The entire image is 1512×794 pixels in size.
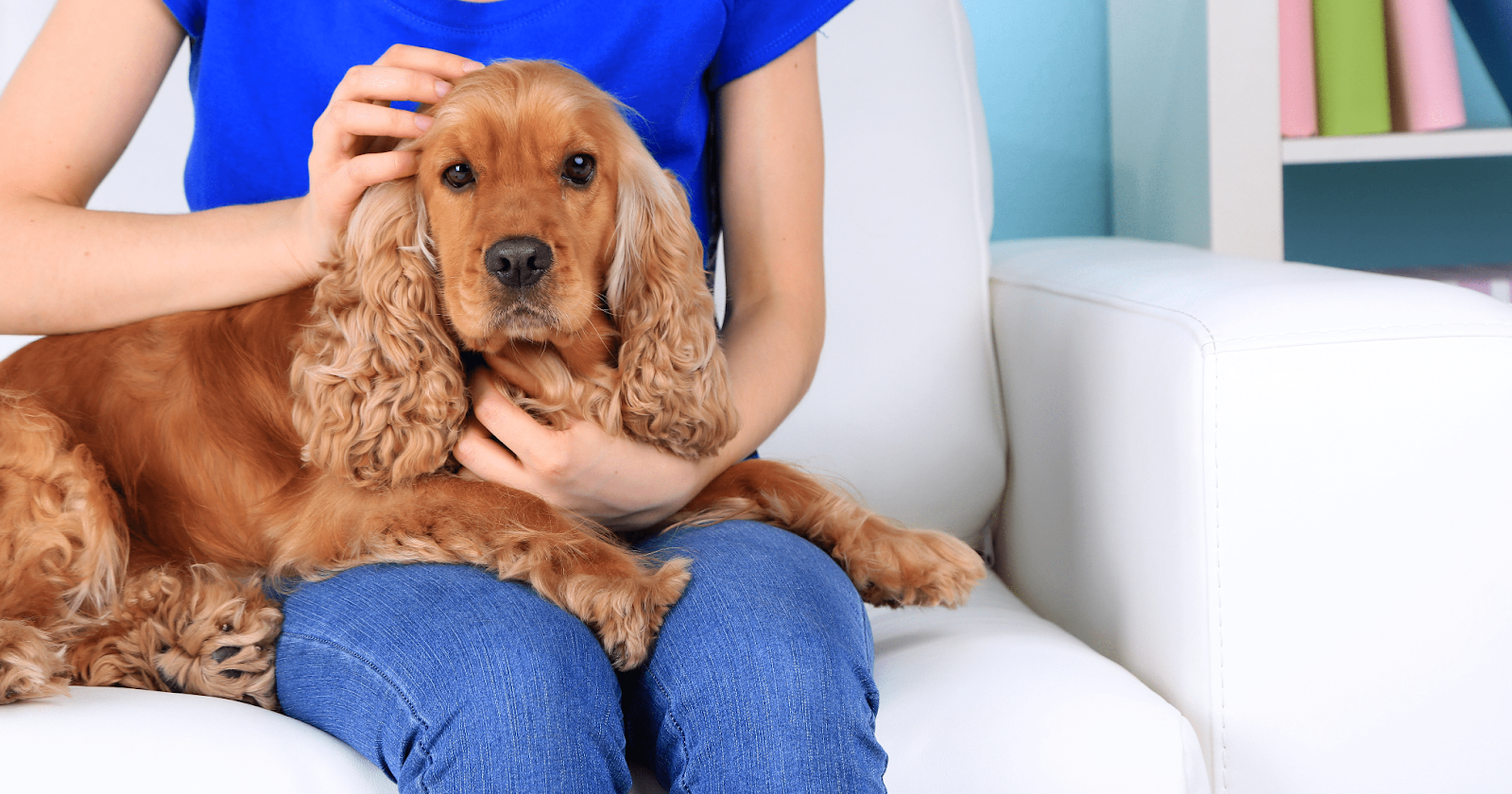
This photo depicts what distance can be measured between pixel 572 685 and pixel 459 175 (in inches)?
18.9

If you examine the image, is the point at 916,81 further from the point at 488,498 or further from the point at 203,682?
the point at 203,682

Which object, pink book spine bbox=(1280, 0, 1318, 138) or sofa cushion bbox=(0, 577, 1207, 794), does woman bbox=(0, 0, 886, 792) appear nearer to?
sofa cushion bbox=(0, 577, 1207, 794)

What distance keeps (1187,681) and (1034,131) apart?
1.45 m

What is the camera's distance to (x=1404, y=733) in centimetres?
106

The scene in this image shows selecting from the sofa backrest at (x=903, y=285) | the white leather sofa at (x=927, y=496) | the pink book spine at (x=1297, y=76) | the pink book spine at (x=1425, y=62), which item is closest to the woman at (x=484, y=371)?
the white leather sofa at (x=927, y=496)

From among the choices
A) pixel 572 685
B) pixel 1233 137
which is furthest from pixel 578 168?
pixel 1233 137

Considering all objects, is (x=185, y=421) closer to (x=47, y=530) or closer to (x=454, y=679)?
(x=47, y=530)

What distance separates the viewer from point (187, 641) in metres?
1.04

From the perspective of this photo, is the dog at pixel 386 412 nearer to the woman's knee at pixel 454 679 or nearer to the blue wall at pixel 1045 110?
the woman's knee at pixel 454 679

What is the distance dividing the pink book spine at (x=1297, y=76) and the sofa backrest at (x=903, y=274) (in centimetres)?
53

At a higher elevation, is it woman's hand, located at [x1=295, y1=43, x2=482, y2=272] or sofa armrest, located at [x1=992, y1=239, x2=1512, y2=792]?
woman's hand, located at [x1=295, y1=43, x2=482, y2=272]

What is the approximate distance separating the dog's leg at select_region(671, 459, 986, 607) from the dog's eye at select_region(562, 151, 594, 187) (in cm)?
38

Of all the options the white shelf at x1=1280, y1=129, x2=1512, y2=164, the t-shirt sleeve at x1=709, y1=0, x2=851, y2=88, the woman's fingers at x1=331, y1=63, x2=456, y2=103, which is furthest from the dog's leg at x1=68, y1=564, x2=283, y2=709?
the white shelf at x1=1280, y1=129, x2=1512, y2=164

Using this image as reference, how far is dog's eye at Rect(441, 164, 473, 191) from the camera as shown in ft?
3.39
